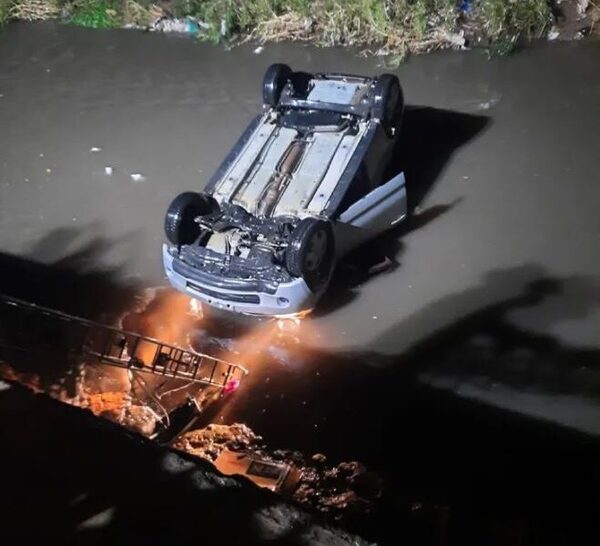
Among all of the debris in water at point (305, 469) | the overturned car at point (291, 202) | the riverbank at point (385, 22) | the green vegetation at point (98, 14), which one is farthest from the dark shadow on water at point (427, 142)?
the green vegetation at point (98, 14)

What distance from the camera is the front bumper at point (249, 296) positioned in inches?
177

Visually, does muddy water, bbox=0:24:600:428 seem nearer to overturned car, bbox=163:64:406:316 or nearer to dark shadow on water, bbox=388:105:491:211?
dark shadow on water, bbox=388:105:491:211

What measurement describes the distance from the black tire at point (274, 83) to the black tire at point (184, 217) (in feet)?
4.65

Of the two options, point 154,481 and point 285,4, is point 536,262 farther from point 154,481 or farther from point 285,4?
point 285,4

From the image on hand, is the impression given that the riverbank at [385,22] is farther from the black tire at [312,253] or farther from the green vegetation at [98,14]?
the black tire at [312,253]

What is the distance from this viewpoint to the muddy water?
4.95m

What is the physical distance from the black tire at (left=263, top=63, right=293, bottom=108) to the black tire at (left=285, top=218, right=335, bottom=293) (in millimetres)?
1791

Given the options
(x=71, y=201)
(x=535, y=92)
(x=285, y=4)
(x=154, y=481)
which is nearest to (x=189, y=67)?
(x=285, y=4)

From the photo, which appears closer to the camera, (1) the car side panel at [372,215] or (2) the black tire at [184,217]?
(2) the black tire at [184,217]

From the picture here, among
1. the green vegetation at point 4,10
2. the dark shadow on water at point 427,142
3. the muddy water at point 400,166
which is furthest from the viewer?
the green vegetation at point 4,10

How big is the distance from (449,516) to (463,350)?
1.20 meters

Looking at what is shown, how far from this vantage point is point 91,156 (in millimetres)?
6945

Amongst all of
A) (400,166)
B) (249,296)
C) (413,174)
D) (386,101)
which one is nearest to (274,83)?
(386,101)

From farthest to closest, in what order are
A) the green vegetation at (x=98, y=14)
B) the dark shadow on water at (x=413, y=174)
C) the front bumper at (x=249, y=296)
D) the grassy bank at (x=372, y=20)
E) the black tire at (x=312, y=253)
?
the green vegetation at (x=98, y=14) < the grassy bank at (x=372, y=20) < the dark shadow on water at (x=413, y=174) < the front bumper at (x=249, y=296) < the black tire at (x=312, y=253)
